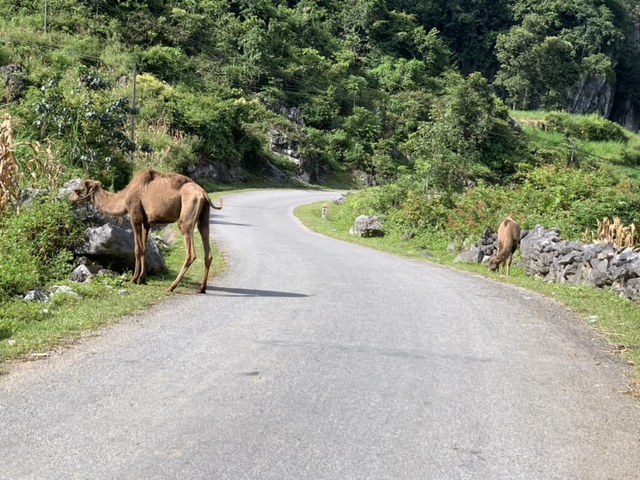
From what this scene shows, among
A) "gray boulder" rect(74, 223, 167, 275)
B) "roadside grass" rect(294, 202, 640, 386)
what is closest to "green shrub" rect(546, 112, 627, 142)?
"roadside grass" rect(294, 202, 640, 386)

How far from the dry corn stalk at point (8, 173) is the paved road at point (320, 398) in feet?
12.6

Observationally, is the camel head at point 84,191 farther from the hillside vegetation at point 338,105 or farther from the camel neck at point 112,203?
the hillside vegetation at point 338,105

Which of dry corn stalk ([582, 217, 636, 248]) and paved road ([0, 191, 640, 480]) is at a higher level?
dry corn stalk ([582, 217, 636, 248])

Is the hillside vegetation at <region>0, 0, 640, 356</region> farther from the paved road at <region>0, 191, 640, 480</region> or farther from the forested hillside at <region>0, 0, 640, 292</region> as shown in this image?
the paved road at <region>0, 191, 640, 480</region>

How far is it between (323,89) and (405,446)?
58.1 meters

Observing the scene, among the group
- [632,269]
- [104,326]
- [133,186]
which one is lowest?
[104,326]

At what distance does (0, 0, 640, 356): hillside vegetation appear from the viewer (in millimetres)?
16359

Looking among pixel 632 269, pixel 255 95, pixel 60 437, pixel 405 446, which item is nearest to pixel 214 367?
pixel 60 437

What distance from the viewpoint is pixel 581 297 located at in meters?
11.6

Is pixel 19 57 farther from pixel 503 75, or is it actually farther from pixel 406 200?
pixel 503 75

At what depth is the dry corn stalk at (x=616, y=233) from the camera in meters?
14.3

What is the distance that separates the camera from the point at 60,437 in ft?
13.9

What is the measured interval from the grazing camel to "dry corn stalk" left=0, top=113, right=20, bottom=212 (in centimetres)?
1076

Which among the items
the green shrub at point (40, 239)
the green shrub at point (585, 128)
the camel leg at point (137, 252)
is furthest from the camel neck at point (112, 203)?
the green shrub at point (585, 128)
